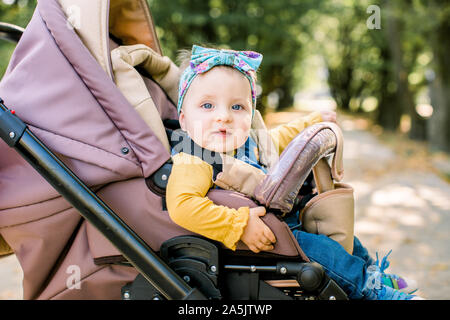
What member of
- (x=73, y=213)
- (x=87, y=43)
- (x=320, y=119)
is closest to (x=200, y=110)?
(x=87, y=43)

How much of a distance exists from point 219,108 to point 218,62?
0.18m

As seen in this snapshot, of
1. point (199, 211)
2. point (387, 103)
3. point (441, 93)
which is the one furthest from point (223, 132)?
point (387, 103)

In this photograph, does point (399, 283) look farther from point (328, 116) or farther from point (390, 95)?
point (390, 95)

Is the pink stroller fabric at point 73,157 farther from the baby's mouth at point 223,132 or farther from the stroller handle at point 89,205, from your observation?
the baby's mouth at point 223,132

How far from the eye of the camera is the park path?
350 centimetres

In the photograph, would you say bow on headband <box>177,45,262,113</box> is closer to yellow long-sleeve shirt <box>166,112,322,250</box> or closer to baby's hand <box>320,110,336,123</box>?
yellow long-sleeve shirt <box>166,112,322,250</box>

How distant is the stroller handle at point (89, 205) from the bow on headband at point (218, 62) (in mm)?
566

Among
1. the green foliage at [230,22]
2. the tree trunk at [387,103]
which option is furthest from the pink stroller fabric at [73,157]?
the tree trunk at [387,103]

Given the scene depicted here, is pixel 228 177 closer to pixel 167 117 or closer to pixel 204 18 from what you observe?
pixel 167 117

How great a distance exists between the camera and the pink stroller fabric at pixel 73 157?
62.0 inches

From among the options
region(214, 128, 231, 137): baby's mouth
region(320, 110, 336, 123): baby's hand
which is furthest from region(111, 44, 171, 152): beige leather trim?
region(320, 110, 336, 123): baby's hand

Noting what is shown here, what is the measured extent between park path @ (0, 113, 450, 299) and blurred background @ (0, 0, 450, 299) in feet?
0.04

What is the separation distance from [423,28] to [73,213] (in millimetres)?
7210

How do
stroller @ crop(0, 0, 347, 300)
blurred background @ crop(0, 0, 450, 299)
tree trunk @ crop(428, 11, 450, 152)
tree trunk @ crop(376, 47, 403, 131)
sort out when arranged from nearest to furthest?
stroller @ crop(0, 0, 347, 300), blurred background @ crop(0, 0, 450, 299), tree trunk @ crop(428, 11, 450, 152), tree trunk @ crop(376, 47, 403, 131)
